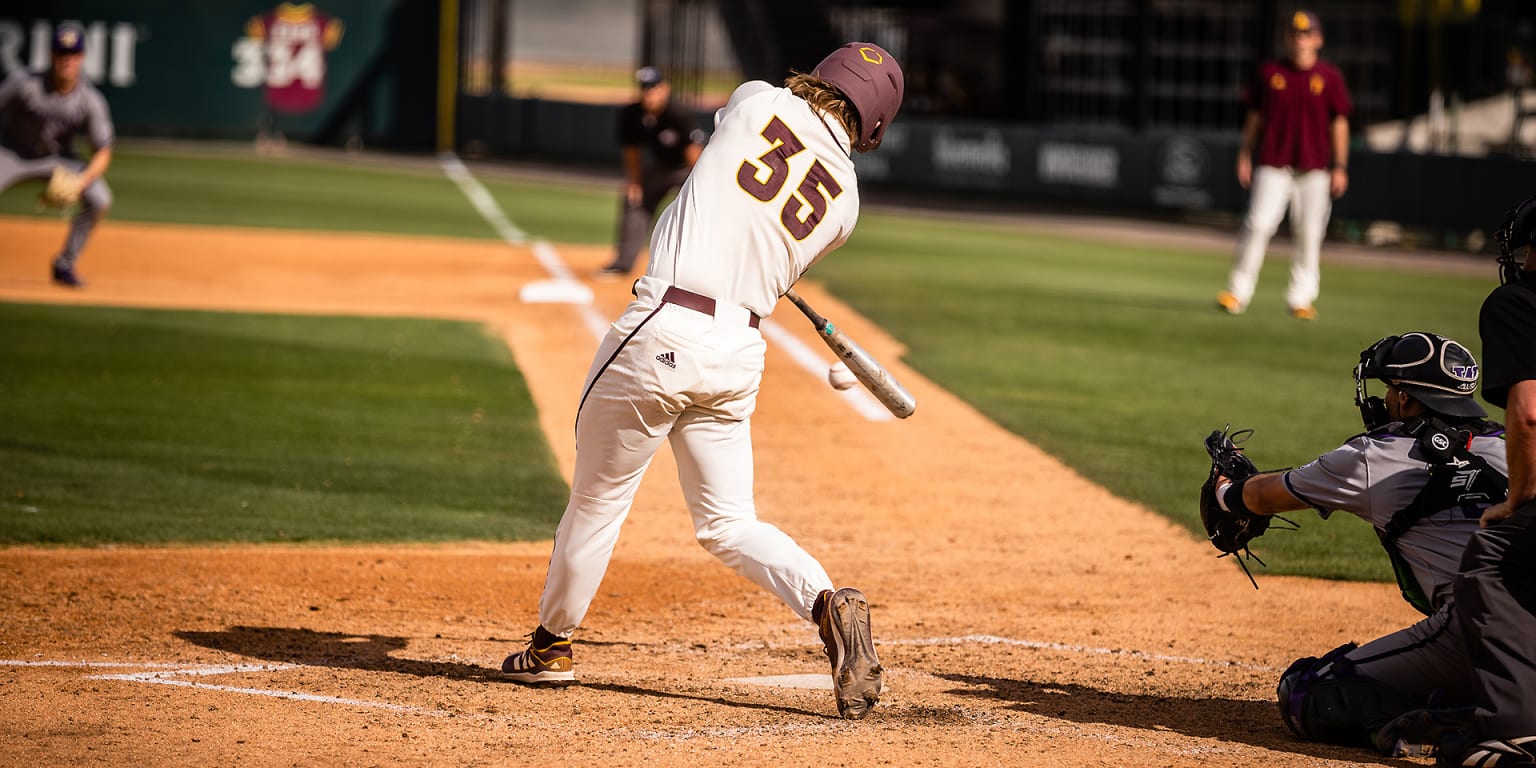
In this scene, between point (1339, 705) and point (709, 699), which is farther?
point (709, 699)

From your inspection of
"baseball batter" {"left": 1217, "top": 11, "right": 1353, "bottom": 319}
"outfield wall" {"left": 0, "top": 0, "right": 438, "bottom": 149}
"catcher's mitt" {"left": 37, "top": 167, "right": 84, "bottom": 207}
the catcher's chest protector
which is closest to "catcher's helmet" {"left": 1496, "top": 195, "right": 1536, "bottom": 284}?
the catcher's chest protector

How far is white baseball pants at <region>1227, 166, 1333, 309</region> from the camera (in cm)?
1510

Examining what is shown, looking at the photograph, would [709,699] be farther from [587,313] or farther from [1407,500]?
[587,313]

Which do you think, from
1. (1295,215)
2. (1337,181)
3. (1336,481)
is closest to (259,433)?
(1336,481)

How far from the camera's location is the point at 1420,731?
190 inches

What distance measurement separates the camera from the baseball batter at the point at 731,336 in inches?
195

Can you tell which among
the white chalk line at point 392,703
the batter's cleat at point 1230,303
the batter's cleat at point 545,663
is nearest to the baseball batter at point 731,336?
the batter's cleat at point 545,663

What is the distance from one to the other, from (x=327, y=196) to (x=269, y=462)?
19.1m

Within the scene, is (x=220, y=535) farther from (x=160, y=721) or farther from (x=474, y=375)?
(x=474, y=375)

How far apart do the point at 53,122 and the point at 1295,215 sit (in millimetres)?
11368

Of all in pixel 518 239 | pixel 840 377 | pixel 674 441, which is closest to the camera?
pixel 674 441

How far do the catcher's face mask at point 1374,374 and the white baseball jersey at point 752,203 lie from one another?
1.62 metres

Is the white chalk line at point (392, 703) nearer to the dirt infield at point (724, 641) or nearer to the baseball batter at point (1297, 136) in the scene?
the dirt infield at point (724, 641)

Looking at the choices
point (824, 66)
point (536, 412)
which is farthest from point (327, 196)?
point (824, 66)
